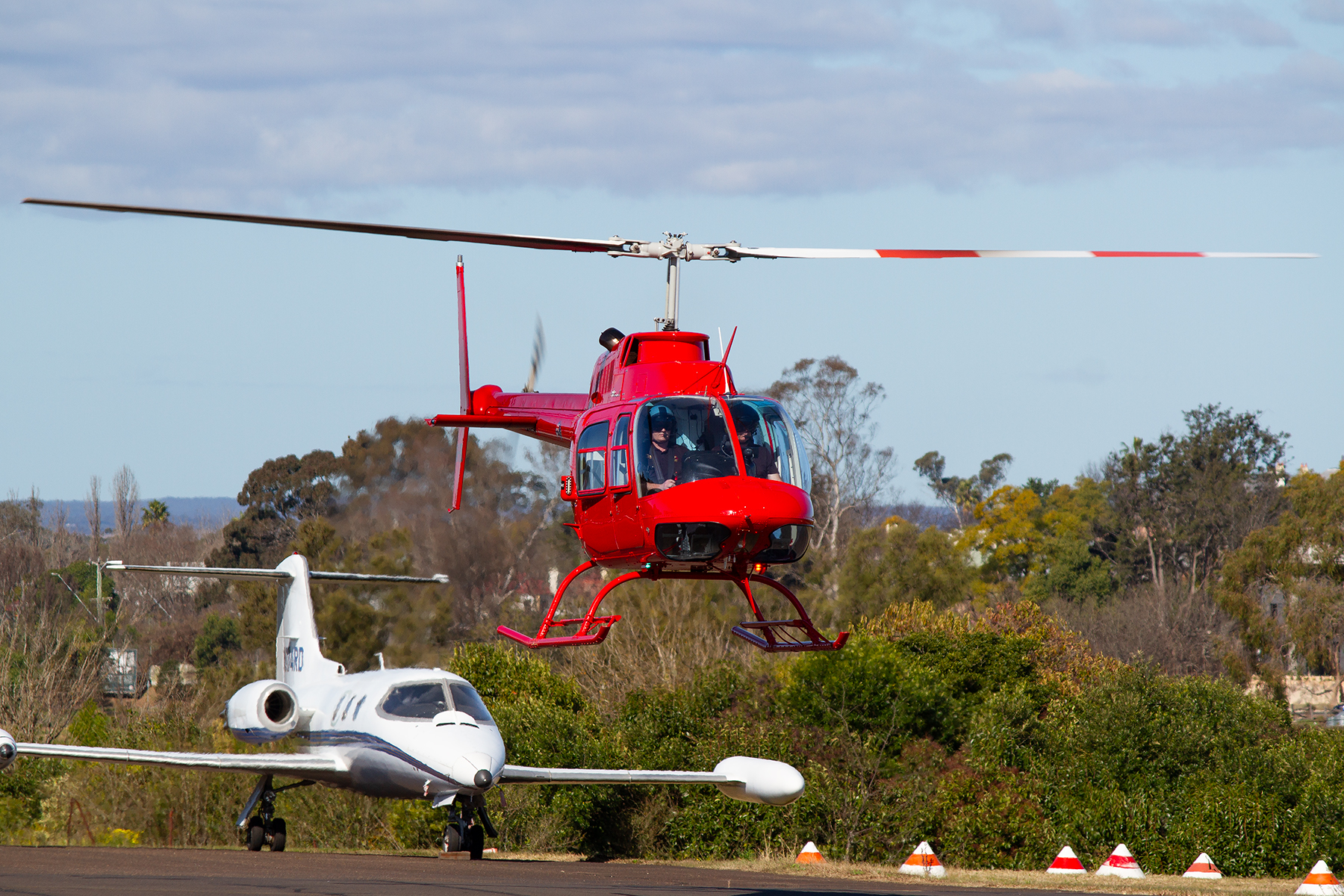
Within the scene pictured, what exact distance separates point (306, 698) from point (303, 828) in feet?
38.9

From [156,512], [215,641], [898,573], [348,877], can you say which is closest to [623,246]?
[348,877]

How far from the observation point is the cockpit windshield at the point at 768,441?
532 inches

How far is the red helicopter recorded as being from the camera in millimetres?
13070

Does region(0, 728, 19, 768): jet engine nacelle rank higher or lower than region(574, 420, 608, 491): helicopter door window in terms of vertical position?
lower

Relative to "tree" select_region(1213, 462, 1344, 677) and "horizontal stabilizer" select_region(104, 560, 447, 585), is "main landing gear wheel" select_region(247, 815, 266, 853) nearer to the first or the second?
"horizontal stabilizer" select_region(104, 560, 447, 585)

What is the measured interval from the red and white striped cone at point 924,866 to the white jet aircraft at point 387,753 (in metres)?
2.09

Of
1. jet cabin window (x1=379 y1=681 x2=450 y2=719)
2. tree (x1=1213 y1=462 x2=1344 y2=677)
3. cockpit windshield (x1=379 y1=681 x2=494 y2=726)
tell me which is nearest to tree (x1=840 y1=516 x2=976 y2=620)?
tree (x1=1213 y1=462 x2=1344 y2=677)

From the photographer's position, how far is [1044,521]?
258 feet

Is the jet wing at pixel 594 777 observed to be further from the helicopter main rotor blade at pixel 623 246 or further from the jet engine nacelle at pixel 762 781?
the helicopter main rotor blade at pixel 623 246

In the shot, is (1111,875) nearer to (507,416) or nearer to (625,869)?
(625,869)

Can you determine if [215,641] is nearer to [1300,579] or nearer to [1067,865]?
[1300,579]

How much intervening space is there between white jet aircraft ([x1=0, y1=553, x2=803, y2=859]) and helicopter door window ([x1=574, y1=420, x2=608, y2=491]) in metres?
8.12

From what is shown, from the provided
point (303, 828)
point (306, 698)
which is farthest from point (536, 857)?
point (303, 828)

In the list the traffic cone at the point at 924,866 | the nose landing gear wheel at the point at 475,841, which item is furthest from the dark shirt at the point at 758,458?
the nose landing gear wheel at the point at 475,841
